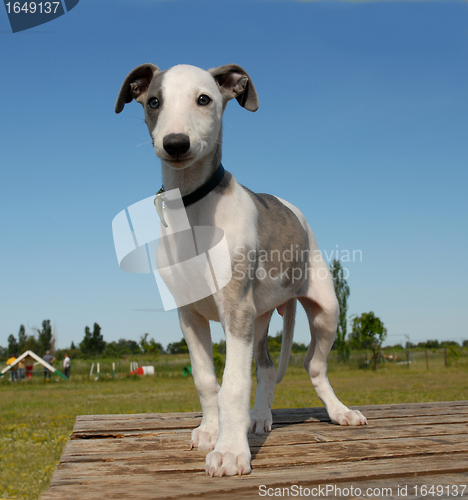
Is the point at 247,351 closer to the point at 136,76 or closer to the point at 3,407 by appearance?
the point at 136,76

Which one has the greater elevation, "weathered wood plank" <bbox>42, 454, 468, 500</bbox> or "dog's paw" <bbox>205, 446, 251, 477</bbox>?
"dog's paw" <bbox>205, 446, 251, 477</bbox>

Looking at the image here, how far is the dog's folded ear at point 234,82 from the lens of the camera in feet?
12.0

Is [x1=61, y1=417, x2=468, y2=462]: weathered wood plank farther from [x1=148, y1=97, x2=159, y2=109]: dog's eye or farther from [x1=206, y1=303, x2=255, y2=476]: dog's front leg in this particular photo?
[x1=148, y1=97, x2=159, y2=109]: dog's eye

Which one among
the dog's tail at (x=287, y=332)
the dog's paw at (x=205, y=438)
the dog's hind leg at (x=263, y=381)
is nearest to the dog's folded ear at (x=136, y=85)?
the dog's hind leg at (x=263, y=381)

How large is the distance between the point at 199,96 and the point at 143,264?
1.35 m

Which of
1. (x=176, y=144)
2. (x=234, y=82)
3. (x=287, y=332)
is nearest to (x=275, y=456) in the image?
(x=287, y=332)

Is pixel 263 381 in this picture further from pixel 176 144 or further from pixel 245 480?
pixel 176 144

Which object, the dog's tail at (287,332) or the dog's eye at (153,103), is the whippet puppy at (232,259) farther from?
the dog's tail at (287,332)

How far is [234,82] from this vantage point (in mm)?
3738

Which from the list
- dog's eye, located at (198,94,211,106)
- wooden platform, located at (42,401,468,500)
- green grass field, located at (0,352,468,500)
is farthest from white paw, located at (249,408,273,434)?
green grass field, located at (0,352,468,500)

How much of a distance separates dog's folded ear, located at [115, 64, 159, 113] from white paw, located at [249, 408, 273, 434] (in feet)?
8.91

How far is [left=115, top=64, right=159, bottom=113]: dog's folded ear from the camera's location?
363cm

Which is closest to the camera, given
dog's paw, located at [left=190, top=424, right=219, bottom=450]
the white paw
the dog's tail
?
dog's paw, located at [left=190, top=424, right=219, bottom=450]

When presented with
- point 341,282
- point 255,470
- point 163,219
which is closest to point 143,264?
point 163,219
